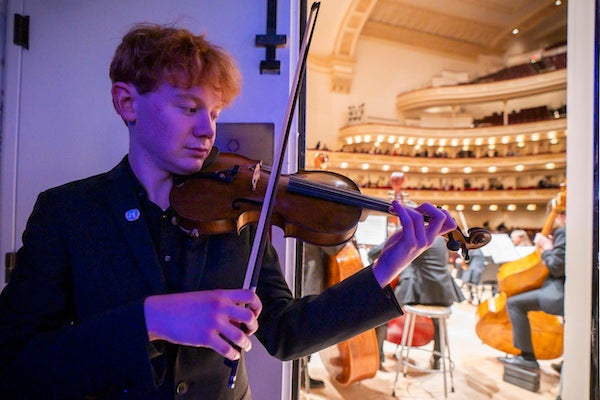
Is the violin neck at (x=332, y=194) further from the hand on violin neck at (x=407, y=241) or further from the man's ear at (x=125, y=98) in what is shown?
the man's ear at (x=125, y=98)

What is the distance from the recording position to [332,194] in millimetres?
1162

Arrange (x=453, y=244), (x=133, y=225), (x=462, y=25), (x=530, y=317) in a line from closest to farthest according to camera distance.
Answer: (x=133, y=225), (x=453, y=244), (x=530, y=317), (x=462, y=25)

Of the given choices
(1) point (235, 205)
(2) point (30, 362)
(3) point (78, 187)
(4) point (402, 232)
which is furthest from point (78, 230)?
(4) point (402, 232)

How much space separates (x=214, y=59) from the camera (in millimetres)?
1004

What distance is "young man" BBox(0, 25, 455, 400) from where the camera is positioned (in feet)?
2.44

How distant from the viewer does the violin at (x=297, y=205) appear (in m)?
1.10

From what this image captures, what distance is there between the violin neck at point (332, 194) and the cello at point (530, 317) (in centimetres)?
326

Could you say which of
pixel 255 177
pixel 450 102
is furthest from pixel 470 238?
pixel 450 102

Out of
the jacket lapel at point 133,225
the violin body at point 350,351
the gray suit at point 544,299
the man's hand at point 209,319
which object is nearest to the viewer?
the man's hand at point 209,319

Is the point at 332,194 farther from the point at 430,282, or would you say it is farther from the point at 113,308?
the point at 430,282

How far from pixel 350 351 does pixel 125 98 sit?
101 inches

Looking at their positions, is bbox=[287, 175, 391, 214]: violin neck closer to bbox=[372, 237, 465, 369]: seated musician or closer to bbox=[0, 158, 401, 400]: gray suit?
bbox=[0, 158, 401, 400]: gray suit

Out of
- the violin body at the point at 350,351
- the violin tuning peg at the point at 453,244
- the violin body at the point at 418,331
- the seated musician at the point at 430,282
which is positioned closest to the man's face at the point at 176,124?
the violin tuning peg at the point at 453,244

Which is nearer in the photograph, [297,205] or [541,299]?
[297,205]
